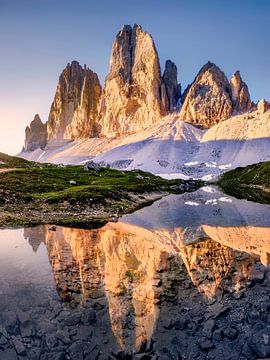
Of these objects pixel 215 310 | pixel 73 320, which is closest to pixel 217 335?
pixel 215 310

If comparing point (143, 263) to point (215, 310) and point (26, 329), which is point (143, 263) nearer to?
point (215, 310)

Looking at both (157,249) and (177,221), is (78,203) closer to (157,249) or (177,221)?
(177,221)

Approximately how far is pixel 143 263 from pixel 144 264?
24 cm

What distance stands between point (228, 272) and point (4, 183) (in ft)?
163

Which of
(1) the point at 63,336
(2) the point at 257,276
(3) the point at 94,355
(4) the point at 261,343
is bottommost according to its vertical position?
(3) the point at 94,355

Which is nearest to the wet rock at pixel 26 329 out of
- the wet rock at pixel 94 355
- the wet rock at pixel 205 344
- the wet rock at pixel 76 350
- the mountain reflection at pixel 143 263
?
the wet rock at pixel 76 350

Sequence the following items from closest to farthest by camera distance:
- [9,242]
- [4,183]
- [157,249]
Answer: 1. [157,249]
2. [9,242]
3. [4,183]

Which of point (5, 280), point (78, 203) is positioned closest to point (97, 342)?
point (5, 280)

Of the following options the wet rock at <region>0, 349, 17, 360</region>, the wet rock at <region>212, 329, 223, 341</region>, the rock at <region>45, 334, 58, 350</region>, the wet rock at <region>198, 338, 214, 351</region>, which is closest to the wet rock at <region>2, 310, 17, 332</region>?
the wet rock at <region>0, 349, 17, 360</region>

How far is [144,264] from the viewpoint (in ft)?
69.3

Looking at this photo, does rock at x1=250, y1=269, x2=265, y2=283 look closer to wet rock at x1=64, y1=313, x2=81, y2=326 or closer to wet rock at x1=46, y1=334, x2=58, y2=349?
wet rock at x1=64, y1=313, x2=81, y2=326

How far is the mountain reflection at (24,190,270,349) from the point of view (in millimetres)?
15117

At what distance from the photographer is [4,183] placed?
5978 centimetres

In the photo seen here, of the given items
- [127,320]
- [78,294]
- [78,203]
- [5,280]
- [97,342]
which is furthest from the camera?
[78,203]
